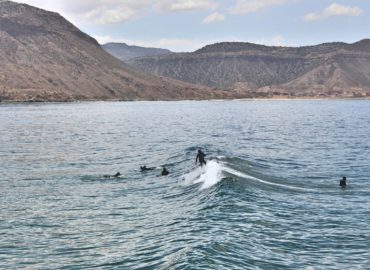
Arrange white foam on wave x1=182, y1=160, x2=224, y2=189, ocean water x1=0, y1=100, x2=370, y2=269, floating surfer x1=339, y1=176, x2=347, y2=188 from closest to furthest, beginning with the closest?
ocean water x1=0, y1=100, x2=370, y2=269, white foam on wave x1=182, y1=160, x2=224, y2=189, floating surfer x1=339, y1=176, x2=347, y2=188

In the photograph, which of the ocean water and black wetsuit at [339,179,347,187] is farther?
black wetsuit at [339,179,347,187]

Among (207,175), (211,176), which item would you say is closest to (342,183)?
(211,176)

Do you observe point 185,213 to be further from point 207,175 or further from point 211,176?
point 207,175

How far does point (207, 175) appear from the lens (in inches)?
1432

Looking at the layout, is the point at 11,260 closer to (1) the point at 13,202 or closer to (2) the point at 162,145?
(1) the point at 13,202

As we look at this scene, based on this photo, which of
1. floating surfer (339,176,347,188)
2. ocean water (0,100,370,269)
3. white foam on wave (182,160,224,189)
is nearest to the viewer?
ocean water (0,100,370,269)

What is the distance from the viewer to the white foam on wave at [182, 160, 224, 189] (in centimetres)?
3336

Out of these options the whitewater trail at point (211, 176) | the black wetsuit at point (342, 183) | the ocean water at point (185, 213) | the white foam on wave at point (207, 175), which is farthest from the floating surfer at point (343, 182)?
the white foam on wave at point (207, 175)

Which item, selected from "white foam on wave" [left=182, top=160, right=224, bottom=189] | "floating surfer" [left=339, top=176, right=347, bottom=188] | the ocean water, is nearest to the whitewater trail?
"white foam on wave" [left=182, top=160, right=224, bottom=189]

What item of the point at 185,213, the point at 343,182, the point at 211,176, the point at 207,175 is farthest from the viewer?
the point at 207,175

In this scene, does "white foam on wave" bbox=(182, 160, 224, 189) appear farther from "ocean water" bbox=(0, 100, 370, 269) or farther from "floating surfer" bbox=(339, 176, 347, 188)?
"floating surfer" bbox=(339, 176, 347, 188)

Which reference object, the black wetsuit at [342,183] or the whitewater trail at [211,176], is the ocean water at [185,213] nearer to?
the whitewater trail at [211,176]

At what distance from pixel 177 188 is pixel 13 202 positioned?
10506 mm

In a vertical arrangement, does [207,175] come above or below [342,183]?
above
